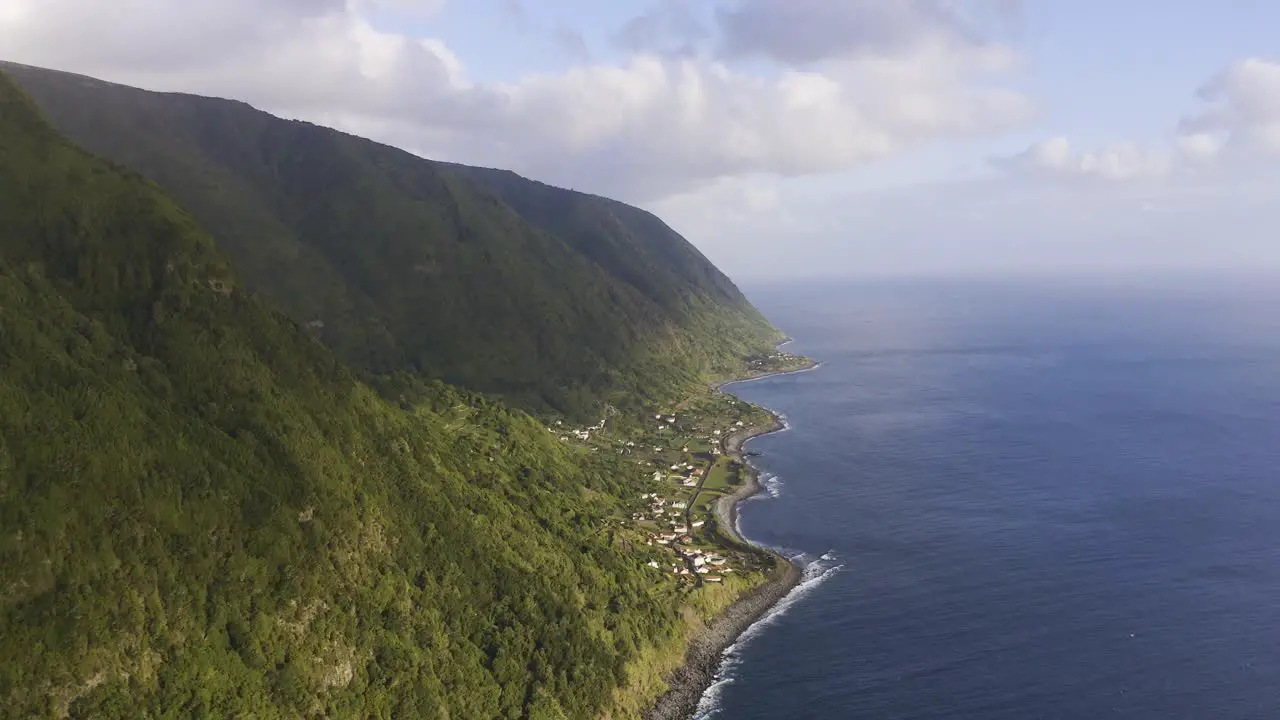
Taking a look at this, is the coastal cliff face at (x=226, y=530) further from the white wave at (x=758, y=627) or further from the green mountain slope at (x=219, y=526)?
the white wave at (x=758, y=627)

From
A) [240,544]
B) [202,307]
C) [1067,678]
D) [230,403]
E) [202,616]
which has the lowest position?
[1067,678]

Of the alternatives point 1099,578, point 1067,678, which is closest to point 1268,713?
point 1067,678

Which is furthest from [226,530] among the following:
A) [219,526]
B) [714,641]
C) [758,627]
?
[758,627]

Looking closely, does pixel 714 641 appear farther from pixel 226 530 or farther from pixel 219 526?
pixel 219 526

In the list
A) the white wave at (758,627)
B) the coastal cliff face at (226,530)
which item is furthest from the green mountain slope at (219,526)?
the white wave at (758,627)

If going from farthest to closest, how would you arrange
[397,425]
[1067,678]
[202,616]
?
[397,425]
[1067,678]
[202,616]

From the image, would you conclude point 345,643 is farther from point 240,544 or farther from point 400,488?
point 400,488
